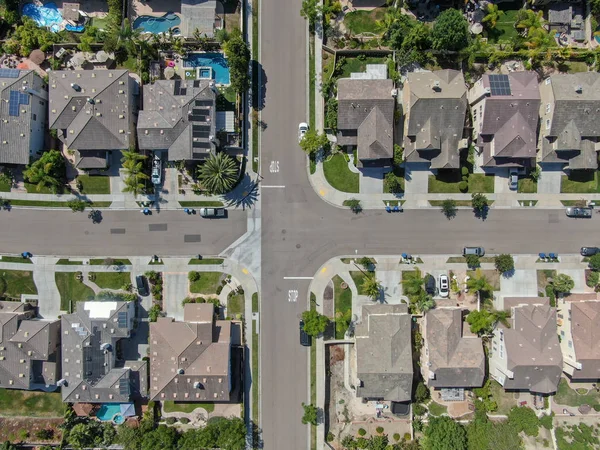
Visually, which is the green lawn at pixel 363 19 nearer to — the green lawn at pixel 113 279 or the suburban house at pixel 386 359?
the suburban house at pixel 386 359

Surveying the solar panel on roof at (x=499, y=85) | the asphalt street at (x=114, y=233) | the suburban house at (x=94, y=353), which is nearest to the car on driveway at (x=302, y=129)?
the asphalt street at (x=114, y=233)

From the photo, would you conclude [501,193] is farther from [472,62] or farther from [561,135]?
[472,62]

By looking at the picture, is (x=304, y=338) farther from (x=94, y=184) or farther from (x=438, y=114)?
(x=94, y=184)

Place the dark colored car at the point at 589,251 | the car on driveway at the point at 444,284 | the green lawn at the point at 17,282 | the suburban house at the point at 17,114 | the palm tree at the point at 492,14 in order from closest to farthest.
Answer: the suburban house at the point at 17,114
the palm tree at the point at 492,14
the car on driveway at the point at 444,284
the dark colored car at the point at 589,251
the green lawn at the point at 17,282

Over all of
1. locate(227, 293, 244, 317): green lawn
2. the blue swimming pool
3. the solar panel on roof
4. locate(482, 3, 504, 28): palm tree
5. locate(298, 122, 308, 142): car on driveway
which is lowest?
locate(227, 293, 244, 317): green lawn

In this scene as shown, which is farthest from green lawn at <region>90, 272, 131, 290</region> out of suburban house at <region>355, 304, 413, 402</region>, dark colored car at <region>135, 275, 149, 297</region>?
suburban house at <region>355, 304, 413, 402</region>

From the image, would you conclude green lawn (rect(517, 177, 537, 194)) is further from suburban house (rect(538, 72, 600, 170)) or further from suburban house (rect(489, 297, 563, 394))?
suburban house (rect(489, 297, 563, 394))

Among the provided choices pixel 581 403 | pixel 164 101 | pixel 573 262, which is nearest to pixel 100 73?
pixel 164 101
